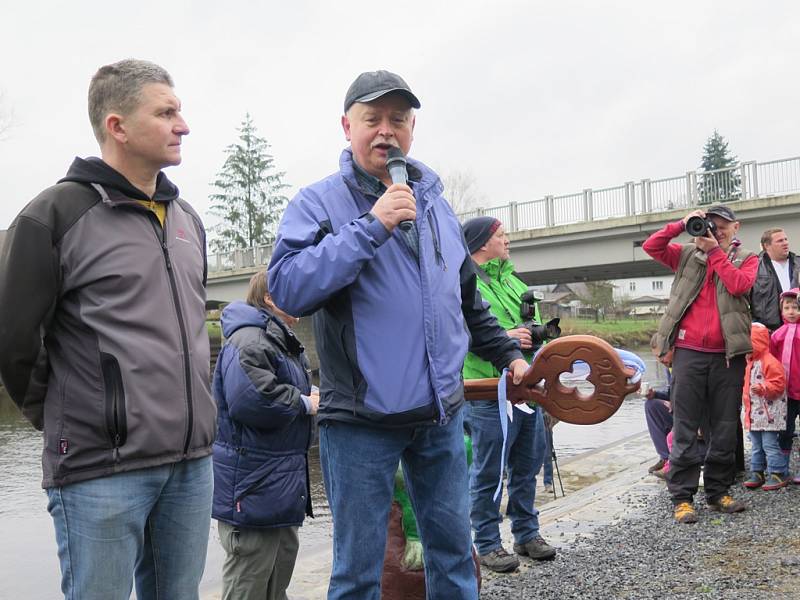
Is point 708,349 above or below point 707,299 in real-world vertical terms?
below

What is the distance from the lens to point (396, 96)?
267 centimetres

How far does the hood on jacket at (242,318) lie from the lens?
3793 millimetres

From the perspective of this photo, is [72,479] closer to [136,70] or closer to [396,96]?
[136,70]

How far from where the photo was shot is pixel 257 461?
3.64 metres

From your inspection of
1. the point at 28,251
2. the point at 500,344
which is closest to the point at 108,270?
the point at 28,251

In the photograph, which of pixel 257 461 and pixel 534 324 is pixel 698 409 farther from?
pixel 257 461

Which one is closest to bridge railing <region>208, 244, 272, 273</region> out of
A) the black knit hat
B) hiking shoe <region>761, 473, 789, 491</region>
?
hiking shoe <region>761, 473, 789, 491</region>

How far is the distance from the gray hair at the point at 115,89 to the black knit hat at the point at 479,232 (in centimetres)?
287

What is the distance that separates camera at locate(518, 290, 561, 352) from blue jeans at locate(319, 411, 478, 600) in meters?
2.15

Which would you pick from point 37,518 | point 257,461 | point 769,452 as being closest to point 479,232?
point 257,461

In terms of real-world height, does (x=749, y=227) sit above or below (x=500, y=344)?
above

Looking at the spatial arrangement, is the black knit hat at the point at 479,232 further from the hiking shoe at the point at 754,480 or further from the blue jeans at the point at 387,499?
the hiking shoe at the point at 754,480

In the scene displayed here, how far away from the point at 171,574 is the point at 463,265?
1545 millimetres

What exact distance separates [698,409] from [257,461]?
12.0 feet
